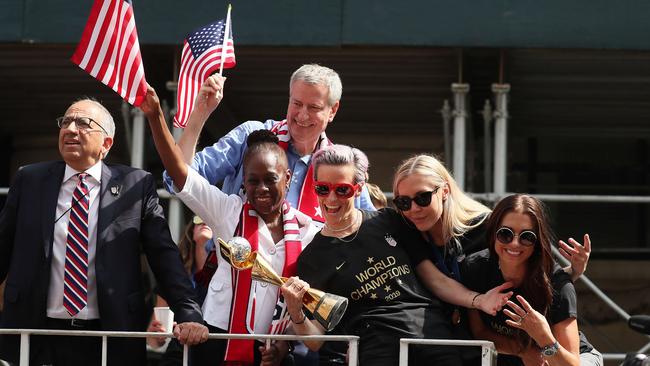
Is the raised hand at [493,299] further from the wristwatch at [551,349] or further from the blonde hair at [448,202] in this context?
the blonde hair at [448,202]

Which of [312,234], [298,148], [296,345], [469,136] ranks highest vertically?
[469,136]

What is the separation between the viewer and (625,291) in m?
14.9

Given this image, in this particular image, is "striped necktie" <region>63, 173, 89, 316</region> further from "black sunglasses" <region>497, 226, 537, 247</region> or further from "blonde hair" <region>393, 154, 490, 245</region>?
"black sunglasses" <region>497, 226, 537, 247</region>

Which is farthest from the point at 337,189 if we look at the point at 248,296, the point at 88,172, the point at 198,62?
the point at 198,62

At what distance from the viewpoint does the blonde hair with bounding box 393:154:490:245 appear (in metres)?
5.63

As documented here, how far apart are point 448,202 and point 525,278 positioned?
51 centimetres

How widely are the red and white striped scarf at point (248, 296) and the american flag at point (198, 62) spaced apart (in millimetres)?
1197

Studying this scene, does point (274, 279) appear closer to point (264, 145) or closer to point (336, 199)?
point (336, 199)

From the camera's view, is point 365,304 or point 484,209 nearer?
point 365,304

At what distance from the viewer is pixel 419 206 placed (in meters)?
5.57

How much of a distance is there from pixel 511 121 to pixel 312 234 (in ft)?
26.3

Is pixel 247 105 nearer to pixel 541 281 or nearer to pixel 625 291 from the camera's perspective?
pixel 625 291

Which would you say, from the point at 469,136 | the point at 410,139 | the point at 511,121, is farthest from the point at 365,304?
the point at 410,139

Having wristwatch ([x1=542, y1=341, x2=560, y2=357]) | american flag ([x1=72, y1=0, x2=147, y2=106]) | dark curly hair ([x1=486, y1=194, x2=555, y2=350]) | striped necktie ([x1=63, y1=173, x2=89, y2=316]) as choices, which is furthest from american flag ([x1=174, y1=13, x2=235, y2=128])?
wristwatch ([x1=542, y1=341, x2=560, y2=357])
